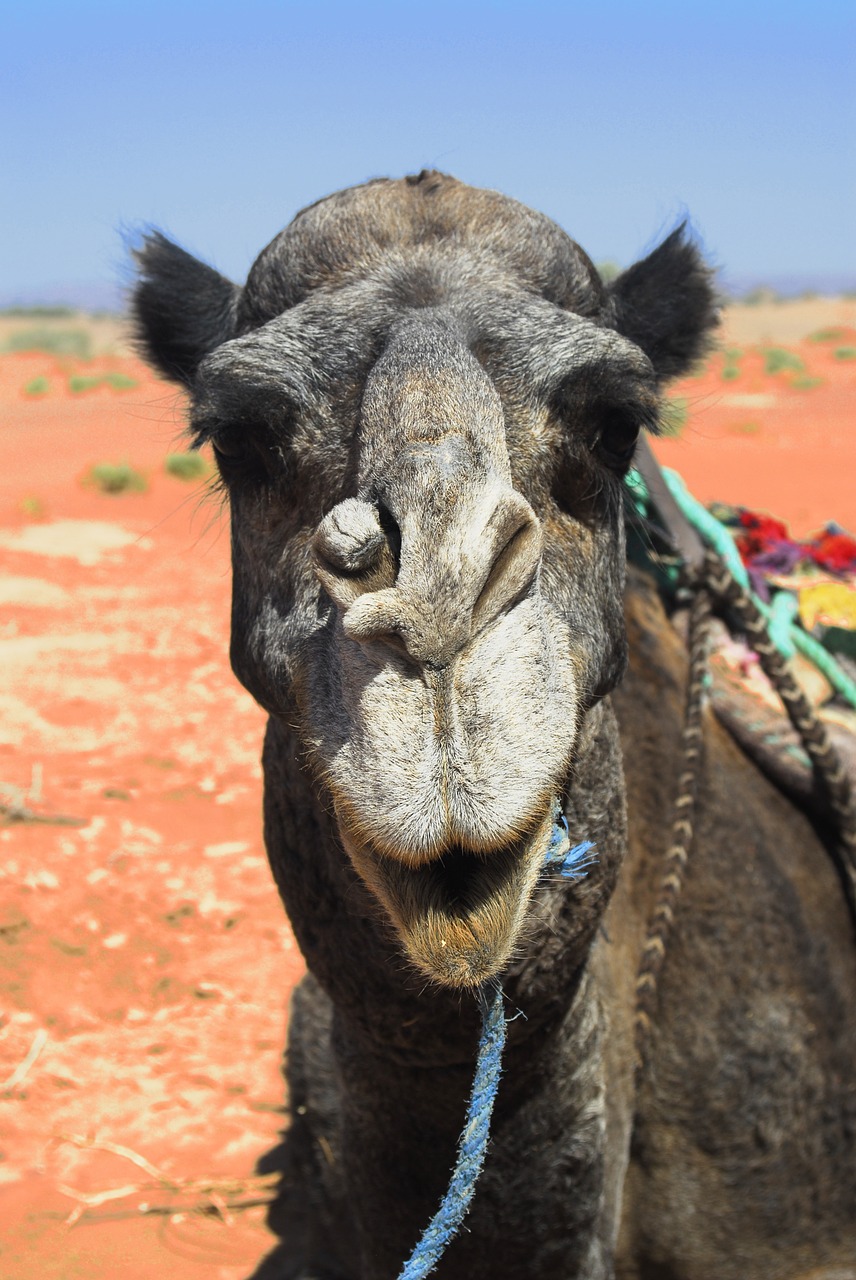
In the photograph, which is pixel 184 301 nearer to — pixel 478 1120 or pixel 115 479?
pixel 478 1120

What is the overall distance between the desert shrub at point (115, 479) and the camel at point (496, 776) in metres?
16.9

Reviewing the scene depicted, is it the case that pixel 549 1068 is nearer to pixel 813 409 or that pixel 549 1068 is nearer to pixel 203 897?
pixel 203 897

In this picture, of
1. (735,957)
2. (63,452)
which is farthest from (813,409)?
(735,957)

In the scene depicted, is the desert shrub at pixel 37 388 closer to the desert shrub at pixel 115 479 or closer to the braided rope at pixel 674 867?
the desert shrub at pixel 115 479

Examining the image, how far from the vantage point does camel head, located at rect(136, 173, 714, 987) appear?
6.97 ft

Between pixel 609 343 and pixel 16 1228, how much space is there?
12.9 ft

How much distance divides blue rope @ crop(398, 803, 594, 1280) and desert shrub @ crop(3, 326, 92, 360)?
56.2 metres

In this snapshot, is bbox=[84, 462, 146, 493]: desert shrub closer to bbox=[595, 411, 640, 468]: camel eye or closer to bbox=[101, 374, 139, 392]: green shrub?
bbox=[595, 411, 640, 468]: camel eye

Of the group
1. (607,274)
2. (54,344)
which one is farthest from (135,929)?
(54,344)

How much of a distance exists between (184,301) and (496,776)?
1.97 m

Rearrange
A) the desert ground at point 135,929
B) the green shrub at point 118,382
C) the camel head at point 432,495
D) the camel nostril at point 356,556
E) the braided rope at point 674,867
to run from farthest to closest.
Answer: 1. the green shrub at point 118,382
2. the desert ground at point 135,929
3. the braided rope at point 674,867
4. the camel nostril at point 356,556
5. the camel head at point 432,495

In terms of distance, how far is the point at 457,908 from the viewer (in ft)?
7.50

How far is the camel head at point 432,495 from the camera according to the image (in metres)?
2.12

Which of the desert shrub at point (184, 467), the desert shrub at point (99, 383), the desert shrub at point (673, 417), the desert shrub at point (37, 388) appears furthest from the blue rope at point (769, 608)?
the desert shrub at point (37, 388)
